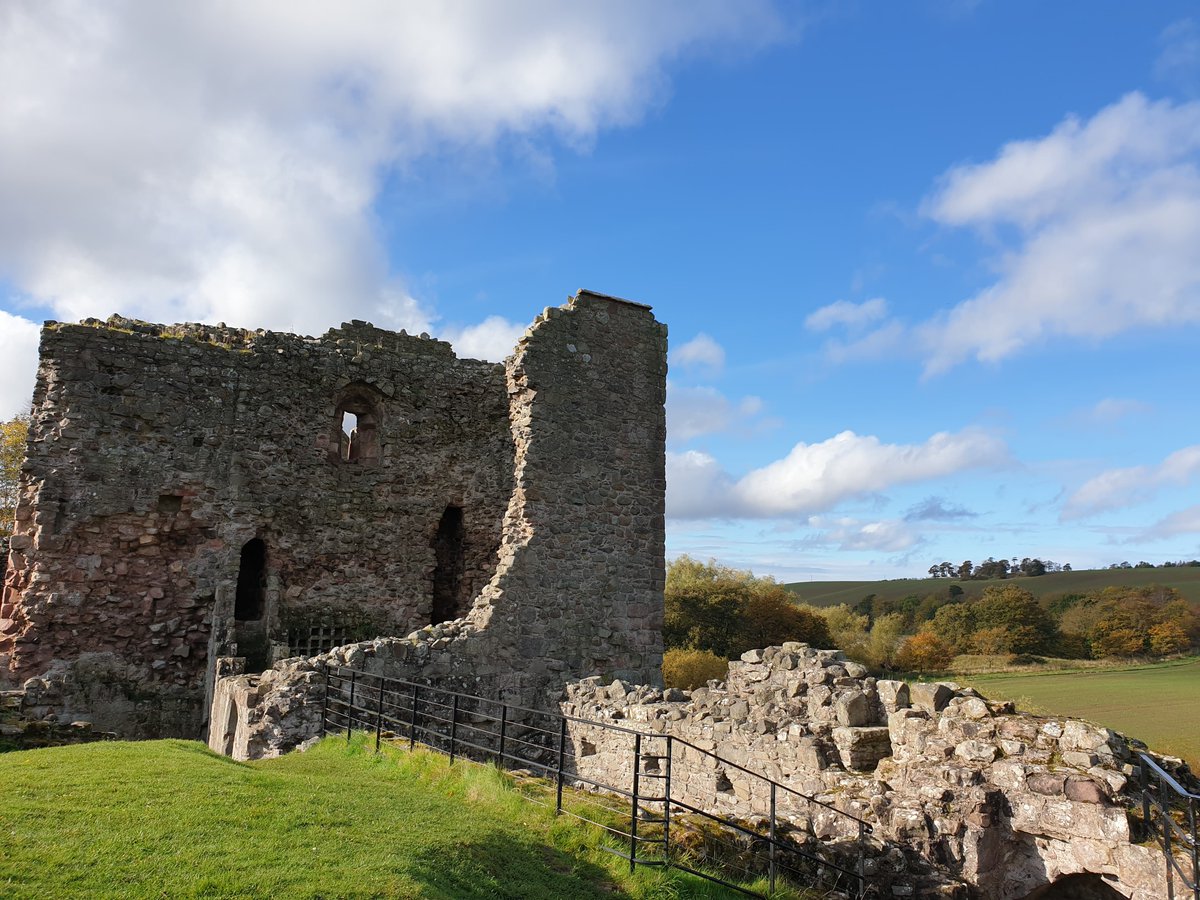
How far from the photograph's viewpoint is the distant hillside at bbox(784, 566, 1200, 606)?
6475 centimetres

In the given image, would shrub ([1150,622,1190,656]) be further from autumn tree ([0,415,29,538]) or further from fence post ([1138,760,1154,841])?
autumn tree ([0,415,29,538])

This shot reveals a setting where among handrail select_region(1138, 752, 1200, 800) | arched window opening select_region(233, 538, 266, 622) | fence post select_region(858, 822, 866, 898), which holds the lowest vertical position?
fence post select_region(858, 822, 866, 898)

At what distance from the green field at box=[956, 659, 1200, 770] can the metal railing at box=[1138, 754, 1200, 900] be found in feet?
28.3

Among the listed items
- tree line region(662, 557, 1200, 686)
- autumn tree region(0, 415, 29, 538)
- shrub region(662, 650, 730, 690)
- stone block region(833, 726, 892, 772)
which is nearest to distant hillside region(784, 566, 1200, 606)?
tree line region(662, 557, 1200, 686)

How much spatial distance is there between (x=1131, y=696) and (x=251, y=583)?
28.5 m

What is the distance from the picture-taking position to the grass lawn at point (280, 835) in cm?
533

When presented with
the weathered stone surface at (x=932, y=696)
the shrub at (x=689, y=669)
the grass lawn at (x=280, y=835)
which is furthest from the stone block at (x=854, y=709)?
the shrub at (x=689, y=669)

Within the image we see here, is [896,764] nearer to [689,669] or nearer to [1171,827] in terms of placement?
[1171,827]

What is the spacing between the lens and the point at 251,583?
15859 mm

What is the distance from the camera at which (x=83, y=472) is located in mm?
14242

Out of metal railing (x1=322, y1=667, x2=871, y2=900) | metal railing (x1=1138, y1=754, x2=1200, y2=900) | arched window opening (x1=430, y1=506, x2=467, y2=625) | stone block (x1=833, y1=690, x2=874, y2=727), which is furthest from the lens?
arched window opening (x1=430, y1=506, x2=467, y2=625)

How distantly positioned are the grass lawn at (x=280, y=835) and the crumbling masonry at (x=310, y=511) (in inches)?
200

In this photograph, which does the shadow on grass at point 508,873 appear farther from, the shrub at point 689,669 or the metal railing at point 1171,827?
the shrub at point 689,669

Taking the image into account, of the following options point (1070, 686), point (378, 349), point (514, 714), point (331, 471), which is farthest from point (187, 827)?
point (1070, 686)
